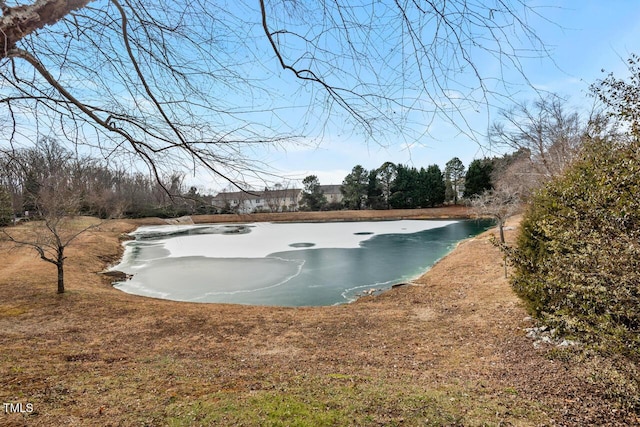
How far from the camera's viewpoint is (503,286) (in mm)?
9695

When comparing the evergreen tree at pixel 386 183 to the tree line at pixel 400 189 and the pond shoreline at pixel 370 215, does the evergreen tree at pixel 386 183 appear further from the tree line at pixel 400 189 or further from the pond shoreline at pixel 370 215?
the pond shoreline at pixel 370 215

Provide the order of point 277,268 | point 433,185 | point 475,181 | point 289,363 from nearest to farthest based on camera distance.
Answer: point 289,363, point 277,268, point 475,181, point 433,185

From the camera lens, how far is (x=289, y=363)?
16.7 feet

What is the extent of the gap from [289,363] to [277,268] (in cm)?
1021

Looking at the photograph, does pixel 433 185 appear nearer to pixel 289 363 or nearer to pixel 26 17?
pixel 289 363

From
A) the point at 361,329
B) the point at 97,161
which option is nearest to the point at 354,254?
the point at 361,329

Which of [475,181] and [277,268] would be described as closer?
[277,268]

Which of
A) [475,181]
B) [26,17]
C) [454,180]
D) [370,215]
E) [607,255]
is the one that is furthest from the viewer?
[454,180]

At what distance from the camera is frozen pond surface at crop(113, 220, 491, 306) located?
37.4 feet

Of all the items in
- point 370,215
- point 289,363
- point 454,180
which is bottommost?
point 289,363

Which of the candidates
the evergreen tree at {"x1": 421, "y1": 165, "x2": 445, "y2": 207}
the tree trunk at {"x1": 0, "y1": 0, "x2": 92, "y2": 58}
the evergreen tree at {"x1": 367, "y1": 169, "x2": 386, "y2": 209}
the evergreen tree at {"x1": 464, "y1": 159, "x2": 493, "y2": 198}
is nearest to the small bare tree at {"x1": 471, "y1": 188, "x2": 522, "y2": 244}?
the tree trunk at {"x1": 0, "y1": 0, "x2": 92, "y2": 58}

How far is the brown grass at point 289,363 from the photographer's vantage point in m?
2.76

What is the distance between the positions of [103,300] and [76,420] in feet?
28.1

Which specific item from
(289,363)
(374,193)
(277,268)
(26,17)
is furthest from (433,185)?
(26,17)
